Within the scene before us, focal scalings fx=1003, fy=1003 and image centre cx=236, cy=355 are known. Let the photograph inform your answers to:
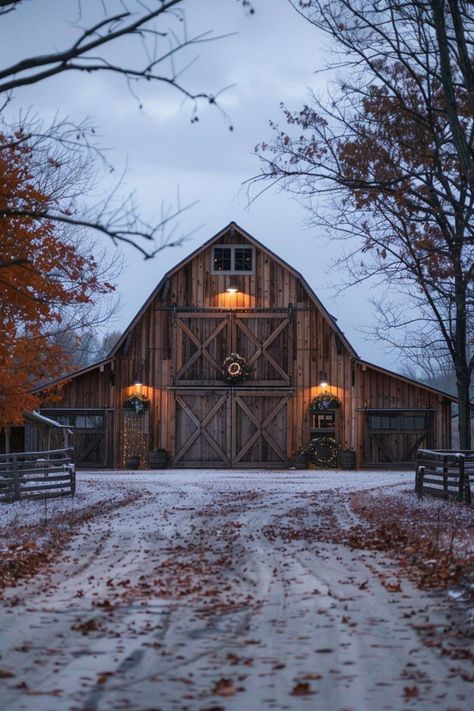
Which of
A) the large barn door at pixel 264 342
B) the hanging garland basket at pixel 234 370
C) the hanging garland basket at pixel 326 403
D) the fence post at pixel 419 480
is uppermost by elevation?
the large barn door at pixel 264 342

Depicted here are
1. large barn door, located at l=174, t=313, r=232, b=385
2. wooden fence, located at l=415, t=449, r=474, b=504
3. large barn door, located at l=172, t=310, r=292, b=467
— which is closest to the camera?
wooden fence, located at l=415, t=449, r=474, b=504

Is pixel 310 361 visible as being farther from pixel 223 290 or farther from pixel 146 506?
pixel 146 506

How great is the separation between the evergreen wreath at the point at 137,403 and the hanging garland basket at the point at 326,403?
6.16m

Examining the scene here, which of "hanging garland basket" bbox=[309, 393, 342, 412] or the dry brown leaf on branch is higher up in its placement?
"hanging garland basket" bbox=[309, 393, 342, 412]

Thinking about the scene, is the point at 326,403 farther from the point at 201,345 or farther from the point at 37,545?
the point at 37,545

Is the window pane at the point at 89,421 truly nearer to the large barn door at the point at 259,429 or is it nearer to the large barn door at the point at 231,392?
the large barn door at the point at 231,392

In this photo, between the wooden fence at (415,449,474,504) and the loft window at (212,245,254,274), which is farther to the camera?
the loft window at (212,245,254,274)

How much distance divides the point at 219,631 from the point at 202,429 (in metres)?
29.8

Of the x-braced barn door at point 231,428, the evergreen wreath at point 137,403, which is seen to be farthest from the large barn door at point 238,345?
the evergreen wreath at point 137,403

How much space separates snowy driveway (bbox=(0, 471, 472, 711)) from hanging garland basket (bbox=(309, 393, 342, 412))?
2283 cm

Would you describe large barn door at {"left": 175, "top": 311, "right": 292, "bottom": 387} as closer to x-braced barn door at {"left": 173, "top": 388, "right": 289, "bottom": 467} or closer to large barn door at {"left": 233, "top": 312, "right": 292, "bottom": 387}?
large barn door at {"left": 233, "top": 312, "right": 292, "bottom": 387}

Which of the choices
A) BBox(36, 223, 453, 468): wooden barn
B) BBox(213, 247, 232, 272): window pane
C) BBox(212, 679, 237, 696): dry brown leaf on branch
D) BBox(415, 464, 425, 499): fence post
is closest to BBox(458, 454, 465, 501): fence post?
BBox(415, 464, 425, 499): fence post

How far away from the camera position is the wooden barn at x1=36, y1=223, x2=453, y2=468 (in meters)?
37.0

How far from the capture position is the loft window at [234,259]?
124 ft
